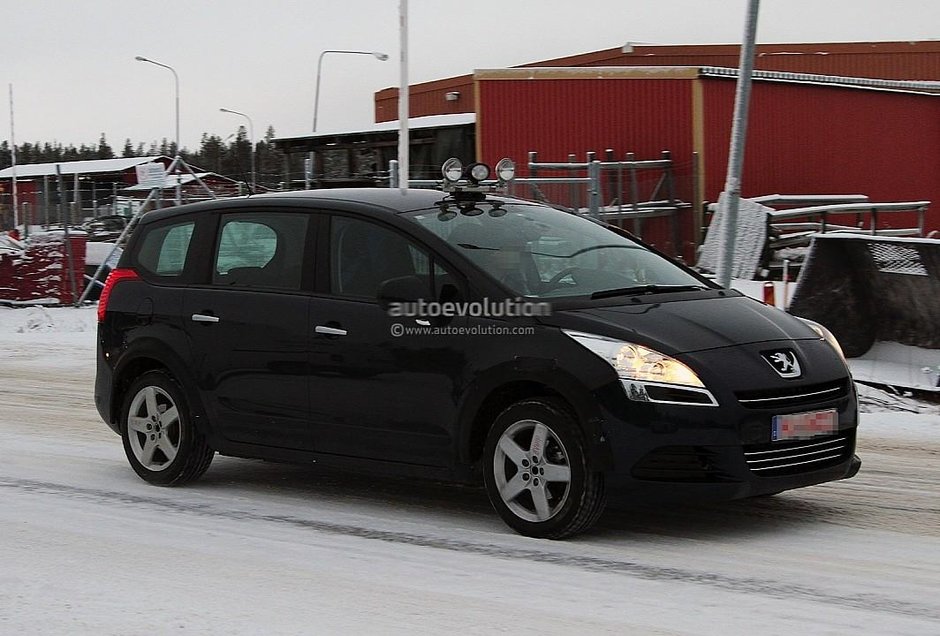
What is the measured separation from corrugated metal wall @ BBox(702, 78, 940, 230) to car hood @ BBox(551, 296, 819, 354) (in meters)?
21.3

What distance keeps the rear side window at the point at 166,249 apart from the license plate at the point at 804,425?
372 centimetres

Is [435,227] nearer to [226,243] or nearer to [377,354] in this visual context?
[377,354]

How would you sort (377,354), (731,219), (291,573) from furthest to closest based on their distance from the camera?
(731,219), (377,354), (291,573)

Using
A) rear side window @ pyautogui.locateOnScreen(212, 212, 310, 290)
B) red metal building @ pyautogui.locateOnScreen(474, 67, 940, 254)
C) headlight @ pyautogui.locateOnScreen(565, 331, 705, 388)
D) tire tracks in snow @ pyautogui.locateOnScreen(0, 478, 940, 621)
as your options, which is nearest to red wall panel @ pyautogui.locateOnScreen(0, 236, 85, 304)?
red metal building @ pyautogui.locateOnScreen(474, 67, 940, 254)

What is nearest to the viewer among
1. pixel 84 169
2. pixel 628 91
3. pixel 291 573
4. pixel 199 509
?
pixel 291 573

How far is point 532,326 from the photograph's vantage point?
6.20m

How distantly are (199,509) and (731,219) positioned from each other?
8.53 meters

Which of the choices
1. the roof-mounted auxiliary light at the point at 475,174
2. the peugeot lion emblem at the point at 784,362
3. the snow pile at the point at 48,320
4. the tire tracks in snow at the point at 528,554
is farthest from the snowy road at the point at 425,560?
the snow pile at the point at 48,320

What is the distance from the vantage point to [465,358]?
6367mm

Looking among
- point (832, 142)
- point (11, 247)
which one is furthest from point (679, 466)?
point (832, 142)

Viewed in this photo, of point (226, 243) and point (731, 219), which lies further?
point (731, 219)

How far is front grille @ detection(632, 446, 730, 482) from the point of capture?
5863 mm

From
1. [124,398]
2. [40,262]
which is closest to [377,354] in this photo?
[124,398]

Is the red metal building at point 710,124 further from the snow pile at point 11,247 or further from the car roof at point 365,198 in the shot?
the car roof at point 365,198
